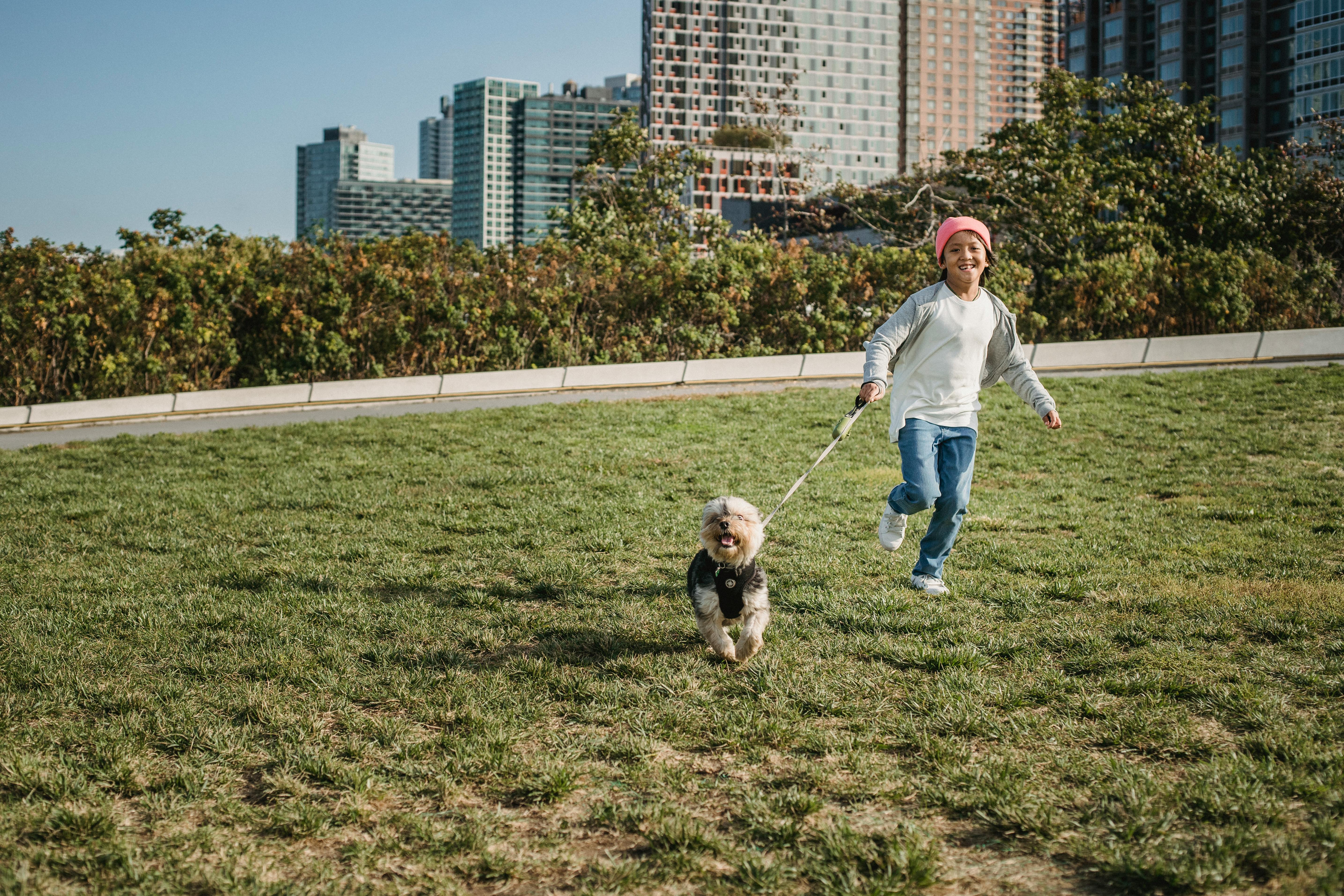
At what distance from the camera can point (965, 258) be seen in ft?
17.8

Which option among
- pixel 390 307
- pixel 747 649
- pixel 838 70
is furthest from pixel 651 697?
pixel 838 70

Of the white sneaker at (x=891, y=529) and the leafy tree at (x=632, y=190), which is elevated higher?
the leafy tree at (x=632, y=190)

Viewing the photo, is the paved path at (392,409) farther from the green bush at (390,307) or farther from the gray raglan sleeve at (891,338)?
the gray raglan sleeve at (891,338)

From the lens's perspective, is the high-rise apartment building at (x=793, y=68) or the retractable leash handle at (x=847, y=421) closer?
the retractable leash handle at (x=847, y=421)

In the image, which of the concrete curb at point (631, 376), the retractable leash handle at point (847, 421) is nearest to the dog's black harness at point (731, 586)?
the retractable leash handle at point (847, 421)

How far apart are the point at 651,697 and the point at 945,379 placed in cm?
248

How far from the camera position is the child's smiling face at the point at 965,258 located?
17.8 ft

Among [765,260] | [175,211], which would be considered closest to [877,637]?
[765,260]

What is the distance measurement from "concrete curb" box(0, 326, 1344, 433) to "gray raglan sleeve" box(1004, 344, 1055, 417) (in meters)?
10.5

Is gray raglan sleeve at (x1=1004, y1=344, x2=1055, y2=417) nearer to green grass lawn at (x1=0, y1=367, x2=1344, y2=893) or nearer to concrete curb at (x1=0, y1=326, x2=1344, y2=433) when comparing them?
green grass lawn at (x1=0, y1=367, x2=1344, y2=893)

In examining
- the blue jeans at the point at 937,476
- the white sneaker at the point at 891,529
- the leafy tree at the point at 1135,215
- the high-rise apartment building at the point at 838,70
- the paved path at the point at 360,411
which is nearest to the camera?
the blue jeans at the point at 937,476

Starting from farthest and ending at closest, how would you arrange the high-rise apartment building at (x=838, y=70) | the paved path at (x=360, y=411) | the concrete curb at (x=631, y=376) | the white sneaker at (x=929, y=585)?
the high-rise apartment building at (x=838, y=70), the concrete curb at (x=631, y=376), the paved path at (x=360, y=411), the white sneaker at (x=929, y=585)

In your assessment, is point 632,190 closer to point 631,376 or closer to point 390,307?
point 631,376

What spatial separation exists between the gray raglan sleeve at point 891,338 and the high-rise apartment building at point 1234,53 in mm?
72678
